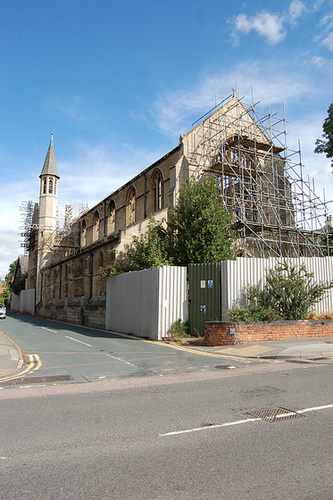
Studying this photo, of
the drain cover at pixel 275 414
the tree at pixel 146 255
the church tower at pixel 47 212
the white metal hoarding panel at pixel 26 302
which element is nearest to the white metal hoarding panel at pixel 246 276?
the tree at pixel 146 255

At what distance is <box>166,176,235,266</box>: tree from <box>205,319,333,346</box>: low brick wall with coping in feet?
18.2

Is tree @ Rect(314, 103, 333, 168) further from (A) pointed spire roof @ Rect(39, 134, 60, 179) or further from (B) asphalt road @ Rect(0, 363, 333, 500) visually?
(A) pointed spire roof @ Rect(39, 134, 60, 179)

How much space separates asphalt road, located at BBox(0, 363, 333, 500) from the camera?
353 cm

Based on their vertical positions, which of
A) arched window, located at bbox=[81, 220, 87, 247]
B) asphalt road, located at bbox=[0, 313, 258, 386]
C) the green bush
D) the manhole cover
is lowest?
asphalt road, located at bbox=[0, 313, 258, 386]

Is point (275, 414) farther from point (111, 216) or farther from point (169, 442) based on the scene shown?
point (111, 216)

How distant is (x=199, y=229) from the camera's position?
63.5 ft

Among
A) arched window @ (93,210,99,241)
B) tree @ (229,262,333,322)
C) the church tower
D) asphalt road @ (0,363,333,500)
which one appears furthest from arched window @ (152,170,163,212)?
the church tower

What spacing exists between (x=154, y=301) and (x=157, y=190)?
1576 centimetres

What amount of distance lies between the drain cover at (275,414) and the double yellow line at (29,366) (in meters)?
5.76

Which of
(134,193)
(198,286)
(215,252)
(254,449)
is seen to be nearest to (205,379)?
(254,449)

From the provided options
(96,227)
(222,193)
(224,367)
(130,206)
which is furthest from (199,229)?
(96,227)

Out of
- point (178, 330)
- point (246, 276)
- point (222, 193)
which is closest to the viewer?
point (246, 276)

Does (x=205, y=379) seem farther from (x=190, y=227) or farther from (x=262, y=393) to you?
(x=190, y=227)

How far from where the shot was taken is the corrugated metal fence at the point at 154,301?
16.5 m
